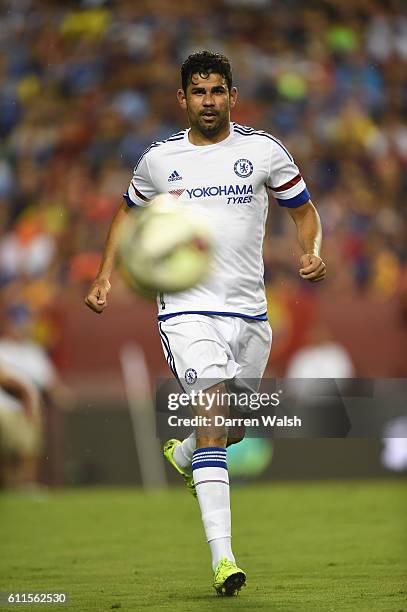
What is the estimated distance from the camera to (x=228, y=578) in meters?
5.51

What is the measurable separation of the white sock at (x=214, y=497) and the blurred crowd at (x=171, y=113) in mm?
7743

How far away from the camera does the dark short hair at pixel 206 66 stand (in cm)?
607

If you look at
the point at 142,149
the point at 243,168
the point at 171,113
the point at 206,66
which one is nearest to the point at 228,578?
the point at 243,168

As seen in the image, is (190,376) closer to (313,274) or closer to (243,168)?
(313,274)

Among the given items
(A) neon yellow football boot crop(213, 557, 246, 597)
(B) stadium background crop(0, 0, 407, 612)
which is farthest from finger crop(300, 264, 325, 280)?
(B) stadium background crop(0, 0, 407, 612)

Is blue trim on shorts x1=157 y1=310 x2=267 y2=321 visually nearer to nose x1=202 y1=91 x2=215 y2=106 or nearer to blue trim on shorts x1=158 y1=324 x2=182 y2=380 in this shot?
blue trim on shorts x1=158 y1=324 x2=182 y2=380

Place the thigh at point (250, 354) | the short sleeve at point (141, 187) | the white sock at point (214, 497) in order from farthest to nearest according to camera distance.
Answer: the short sleeve at point (141, 187)
the thigh at point (250, 354)
the white sock at point (214, 497)

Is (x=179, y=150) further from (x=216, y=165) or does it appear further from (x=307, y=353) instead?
(x=307, y=353)

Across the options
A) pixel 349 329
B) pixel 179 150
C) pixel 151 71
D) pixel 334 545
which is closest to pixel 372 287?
pixel 349 329

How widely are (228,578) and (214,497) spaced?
41 cm

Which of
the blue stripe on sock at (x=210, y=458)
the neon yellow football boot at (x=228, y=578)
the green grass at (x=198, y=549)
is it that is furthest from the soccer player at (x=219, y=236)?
the green grass at (x=198, y=549)

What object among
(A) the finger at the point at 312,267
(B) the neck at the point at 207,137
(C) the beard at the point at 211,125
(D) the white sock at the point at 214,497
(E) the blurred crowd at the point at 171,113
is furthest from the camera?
(E) the blurred crowd at the point at 171,113

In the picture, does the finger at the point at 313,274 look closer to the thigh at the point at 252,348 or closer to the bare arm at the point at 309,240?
the bare arm at the point at 309,240

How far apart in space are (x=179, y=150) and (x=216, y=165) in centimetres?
22
